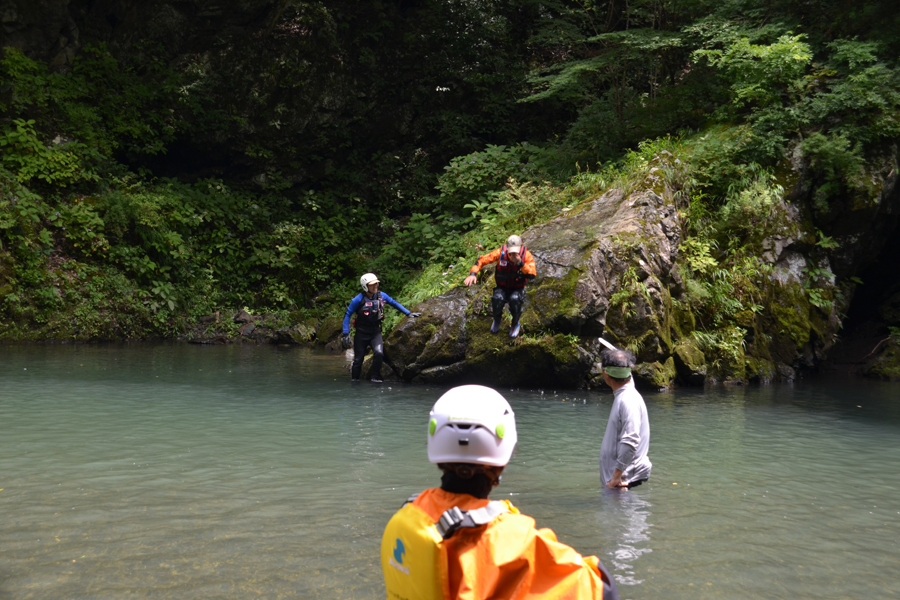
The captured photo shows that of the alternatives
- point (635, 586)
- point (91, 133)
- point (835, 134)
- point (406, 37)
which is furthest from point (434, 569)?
point (406, 37)

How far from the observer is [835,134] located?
46.3ft

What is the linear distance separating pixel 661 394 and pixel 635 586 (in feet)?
26.3

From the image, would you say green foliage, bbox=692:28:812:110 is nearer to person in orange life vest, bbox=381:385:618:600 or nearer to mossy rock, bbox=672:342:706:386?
mossy rock, bbox=672:342:706:386

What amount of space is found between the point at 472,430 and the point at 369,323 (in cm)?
1081

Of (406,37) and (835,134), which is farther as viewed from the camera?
(406,37)

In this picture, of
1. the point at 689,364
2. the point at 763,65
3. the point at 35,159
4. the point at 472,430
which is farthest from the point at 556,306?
the point at 35,159

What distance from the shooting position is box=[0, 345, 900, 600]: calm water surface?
398 centimetres

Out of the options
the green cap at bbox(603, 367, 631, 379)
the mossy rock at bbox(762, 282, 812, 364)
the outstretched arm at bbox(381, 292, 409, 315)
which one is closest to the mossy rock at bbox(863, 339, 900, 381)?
the mossy rock at bbox(762, 282, 812, 364)

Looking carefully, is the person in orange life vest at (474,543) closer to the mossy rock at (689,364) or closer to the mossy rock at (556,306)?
the mossy rock at (556,306)

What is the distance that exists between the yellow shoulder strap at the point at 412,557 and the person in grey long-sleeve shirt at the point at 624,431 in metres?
3.40

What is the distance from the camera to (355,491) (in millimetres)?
5707

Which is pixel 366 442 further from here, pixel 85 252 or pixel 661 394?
pixel 85 252

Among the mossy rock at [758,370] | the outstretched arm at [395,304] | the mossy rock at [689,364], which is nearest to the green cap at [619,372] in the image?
the outstretched arm at [395,304]

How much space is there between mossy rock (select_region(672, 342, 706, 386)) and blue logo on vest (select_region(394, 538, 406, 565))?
36.9 feet
